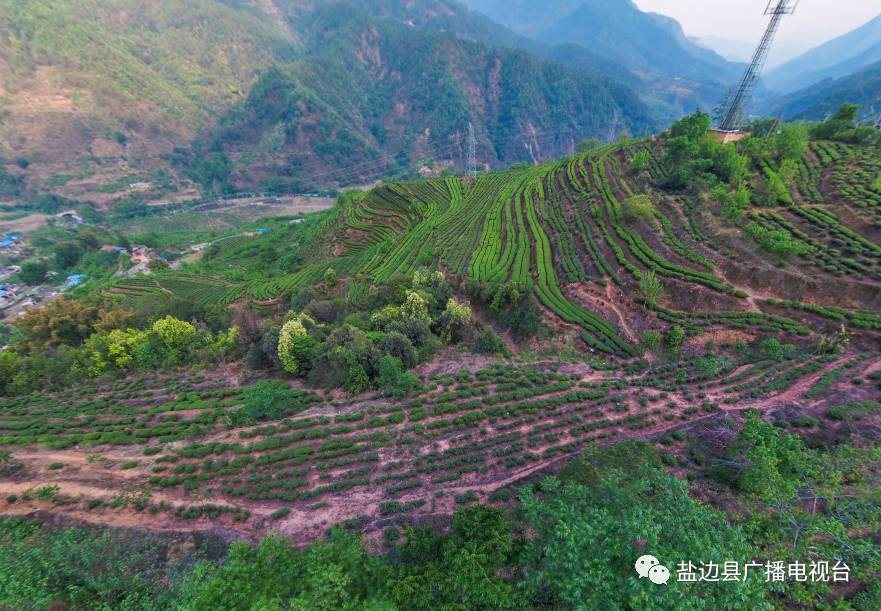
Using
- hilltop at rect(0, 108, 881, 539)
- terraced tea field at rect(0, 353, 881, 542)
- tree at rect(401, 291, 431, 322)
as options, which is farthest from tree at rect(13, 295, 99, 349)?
tree at rect(401, 291, 431, 322)

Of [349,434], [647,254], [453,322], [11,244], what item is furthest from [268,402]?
[11,244]

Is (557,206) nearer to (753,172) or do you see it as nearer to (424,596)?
(753,172)

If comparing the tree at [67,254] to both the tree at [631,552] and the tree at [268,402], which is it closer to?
the tree at [268,402]

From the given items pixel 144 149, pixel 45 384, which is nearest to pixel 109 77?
pixel 144 149

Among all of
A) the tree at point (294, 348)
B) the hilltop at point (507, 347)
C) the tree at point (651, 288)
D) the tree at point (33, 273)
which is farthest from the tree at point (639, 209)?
the tree at point (33, 273)

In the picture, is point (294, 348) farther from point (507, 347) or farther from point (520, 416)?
point (507, 347)

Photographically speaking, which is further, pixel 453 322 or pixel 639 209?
pixel 639 209
